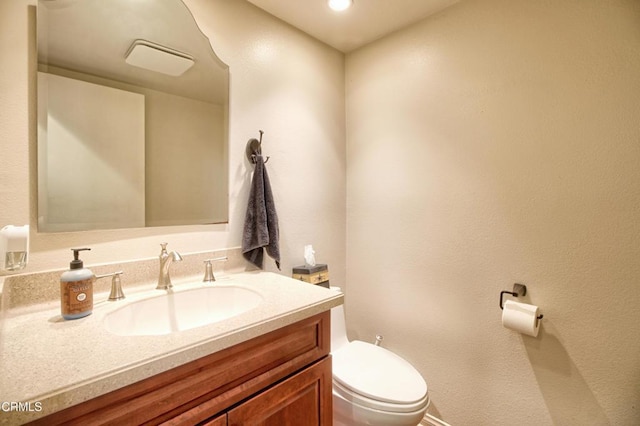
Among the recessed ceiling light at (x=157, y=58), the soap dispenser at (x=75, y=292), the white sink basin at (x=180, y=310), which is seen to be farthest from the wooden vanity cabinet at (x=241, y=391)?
the recessed ceiling light at (x=157, y=58)

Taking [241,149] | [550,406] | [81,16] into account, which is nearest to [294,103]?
[241,149]

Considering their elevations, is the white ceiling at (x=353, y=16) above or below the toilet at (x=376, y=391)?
above

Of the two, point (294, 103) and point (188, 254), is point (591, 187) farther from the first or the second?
point (188, 254)

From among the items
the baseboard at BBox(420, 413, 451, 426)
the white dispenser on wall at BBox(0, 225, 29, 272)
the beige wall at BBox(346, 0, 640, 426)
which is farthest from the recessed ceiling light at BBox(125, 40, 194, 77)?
the baseboard at BBox(420, 413, 451, 426)

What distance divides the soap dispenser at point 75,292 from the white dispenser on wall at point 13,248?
0.14 metres

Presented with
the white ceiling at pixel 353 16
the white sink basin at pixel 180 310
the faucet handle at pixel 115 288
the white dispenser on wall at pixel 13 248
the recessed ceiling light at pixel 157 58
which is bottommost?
the white sink basin at pixel 180 310

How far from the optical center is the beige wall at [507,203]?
1.11m

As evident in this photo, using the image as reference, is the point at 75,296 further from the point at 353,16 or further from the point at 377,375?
the point at 353,16

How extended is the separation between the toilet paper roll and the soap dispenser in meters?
1.55

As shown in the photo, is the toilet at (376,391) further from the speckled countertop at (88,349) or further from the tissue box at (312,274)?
the speckled countertop at (88,349)

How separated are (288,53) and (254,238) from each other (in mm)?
1070

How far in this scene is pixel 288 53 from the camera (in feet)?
5.47
